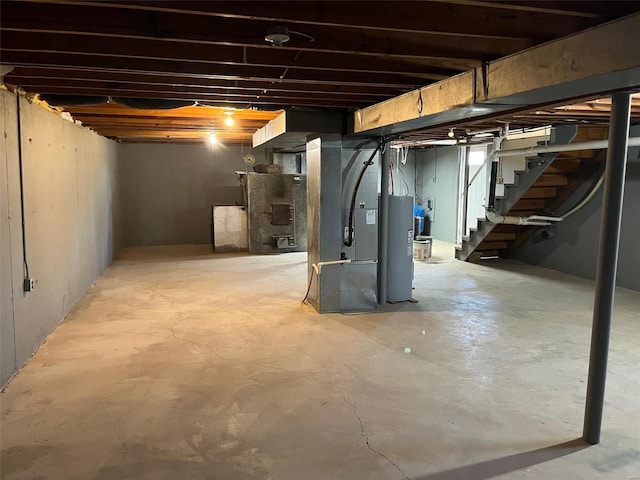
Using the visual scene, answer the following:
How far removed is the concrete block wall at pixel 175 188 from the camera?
9320mm

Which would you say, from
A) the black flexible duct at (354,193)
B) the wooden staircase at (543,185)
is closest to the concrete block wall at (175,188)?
the wooden staircase at (543,185)

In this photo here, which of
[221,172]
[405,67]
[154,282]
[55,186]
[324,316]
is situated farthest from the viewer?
[221,172]

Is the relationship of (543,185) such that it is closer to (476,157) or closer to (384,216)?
(476,157)

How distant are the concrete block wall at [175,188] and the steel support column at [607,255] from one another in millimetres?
7921

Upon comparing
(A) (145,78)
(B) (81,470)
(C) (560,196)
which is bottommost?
(B) (81,470)

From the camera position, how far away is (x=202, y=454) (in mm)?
2393

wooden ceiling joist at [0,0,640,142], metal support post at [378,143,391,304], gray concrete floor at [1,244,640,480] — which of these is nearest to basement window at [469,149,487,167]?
gray concrete floor at [1,244,640,480]

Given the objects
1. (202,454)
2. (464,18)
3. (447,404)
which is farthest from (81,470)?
(464,18)

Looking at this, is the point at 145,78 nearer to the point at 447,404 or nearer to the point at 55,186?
the point at 55,186

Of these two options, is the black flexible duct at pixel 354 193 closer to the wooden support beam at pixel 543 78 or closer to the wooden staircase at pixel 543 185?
the wooden support beam at pixel 543 78

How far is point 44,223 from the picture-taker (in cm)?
394

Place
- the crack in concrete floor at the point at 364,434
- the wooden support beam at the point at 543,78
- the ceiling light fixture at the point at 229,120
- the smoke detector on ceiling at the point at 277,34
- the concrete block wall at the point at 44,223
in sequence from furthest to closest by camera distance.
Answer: the ceiling light fixture at the point at 229,120, the concrete block wall at the point at 44,223, the crack in concrete floor at the point at 364,434, the smoke detector on ceiling at the point at 277,34, the wooden support beam at the point at 543,78

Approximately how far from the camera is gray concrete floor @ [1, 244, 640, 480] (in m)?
2.34

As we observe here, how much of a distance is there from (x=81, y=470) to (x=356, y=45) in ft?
8.03
